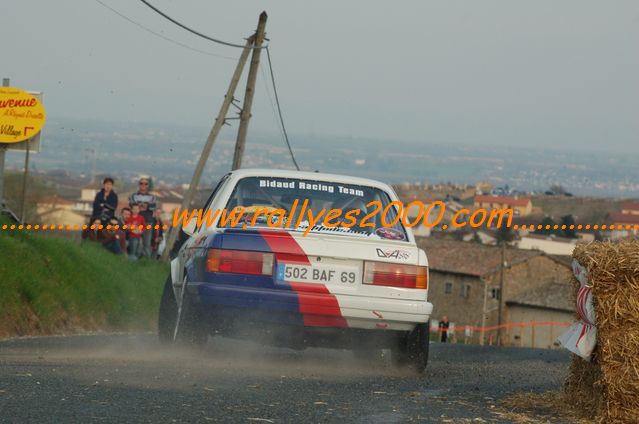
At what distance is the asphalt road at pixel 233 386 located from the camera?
6242mm

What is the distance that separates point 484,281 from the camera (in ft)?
263

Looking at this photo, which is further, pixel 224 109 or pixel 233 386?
pixel 224 109

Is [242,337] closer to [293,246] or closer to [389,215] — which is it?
[293,246]

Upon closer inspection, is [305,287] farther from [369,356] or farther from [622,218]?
[622,218]

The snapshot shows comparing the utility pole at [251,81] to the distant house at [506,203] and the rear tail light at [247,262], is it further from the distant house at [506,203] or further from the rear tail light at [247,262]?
the distant house at [506,203]

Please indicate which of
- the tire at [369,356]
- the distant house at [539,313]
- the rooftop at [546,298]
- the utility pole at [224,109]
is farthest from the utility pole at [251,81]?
the rooftop at [546,298]

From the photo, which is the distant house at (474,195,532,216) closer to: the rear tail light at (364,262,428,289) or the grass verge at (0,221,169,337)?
the grass verge at (0,221,169,337)

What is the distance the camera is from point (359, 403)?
7.03m

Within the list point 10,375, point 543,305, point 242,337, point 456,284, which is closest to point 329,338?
point 242,337

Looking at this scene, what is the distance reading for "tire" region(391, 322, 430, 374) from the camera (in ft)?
30.2

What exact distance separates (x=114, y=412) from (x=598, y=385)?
2692mm

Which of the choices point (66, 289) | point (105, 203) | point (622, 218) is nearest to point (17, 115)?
point (66, 289)

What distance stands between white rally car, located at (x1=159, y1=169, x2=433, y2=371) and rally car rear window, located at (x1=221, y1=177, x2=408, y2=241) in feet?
0.19

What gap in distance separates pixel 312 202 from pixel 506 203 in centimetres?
8382
